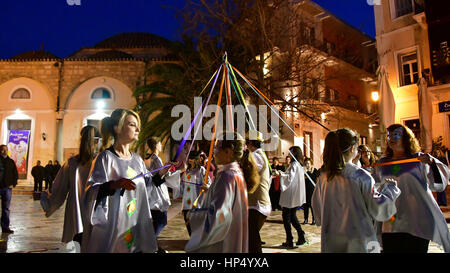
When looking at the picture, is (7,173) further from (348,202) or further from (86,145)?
(348,202)

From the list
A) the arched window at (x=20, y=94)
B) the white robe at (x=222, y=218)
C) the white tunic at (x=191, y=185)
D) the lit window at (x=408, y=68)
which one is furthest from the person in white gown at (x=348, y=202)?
the arched window at (x=20, y=94)

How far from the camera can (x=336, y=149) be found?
3230mm

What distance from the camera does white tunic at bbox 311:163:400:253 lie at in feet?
9.88

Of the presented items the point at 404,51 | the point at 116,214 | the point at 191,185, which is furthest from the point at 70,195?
the point at 404,51

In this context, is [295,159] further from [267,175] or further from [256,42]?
[256,42]

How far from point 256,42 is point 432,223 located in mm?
11629

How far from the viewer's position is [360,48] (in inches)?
1011

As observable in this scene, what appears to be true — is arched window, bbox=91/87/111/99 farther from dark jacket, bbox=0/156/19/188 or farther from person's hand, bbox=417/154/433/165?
person's hand, bbox=417/154/433/165

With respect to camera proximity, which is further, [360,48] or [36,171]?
[360,48]

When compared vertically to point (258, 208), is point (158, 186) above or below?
above

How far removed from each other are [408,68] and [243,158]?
1557cm

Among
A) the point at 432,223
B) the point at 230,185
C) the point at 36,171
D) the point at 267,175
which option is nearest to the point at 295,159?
the point at 267,175

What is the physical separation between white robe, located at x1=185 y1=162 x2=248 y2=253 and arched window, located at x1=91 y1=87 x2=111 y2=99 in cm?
2127

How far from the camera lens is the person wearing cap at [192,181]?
6461mm
